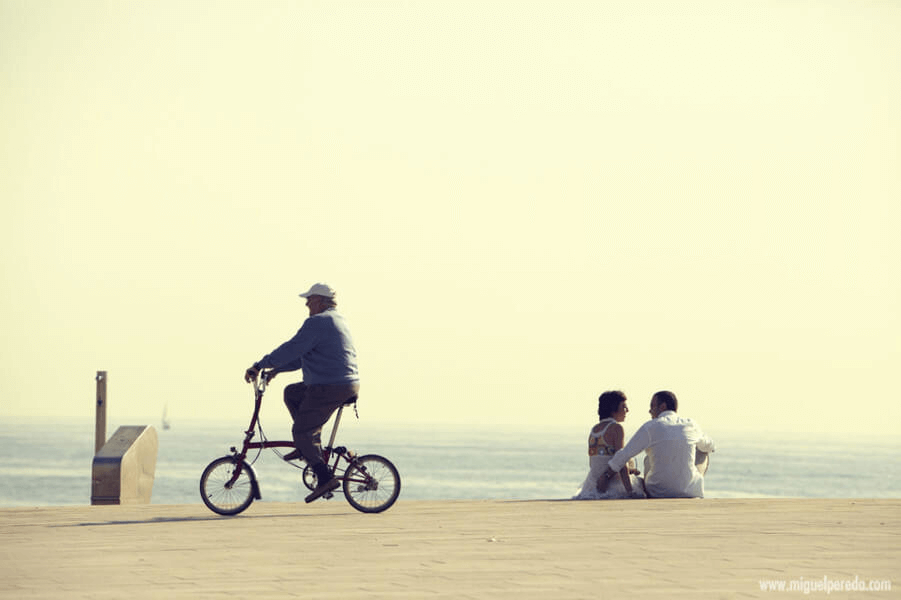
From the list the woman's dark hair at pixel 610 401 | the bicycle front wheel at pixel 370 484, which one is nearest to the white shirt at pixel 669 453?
the woman's dark hair at pixel 610 401

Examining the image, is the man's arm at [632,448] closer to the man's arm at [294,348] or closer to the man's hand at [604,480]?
the man's hand at [604,480]

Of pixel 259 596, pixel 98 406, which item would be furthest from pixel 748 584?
pixel 98 406

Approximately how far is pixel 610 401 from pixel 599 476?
28.7 inches

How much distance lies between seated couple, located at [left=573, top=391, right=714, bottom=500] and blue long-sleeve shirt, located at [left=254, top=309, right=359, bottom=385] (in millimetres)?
2618

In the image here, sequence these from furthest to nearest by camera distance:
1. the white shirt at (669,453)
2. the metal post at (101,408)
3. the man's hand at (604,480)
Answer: the metal post at (101,408)
the man's hand at (604,480)
the white shirt at (669,453)

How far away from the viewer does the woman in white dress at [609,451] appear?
12.7 m

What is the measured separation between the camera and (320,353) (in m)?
11.5

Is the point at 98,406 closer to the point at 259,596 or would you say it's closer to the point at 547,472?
the point at 259,596

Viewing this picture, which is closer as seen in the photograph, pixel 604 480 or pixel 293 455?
pixel 293 455

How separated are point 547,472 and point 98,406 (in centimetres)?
17361

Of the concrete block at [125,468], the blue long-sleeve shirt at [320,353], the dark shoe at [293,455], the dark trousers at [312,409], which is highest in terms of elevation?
the blue long-sleeve shirt at [320,353]

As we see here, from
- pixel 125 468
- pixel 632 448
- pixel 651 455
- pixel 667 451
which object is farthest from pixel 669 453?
Answer: pixel 125 468

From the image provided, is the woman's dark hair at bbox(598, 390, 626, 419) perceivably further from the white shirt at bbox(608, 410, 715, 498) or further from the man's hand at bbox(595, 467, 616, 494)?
the man's hand at bbox(595, 467, 616, 494)

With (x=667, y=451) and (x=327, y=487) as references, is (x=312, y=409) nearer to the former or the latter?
(x=327, y=487)
